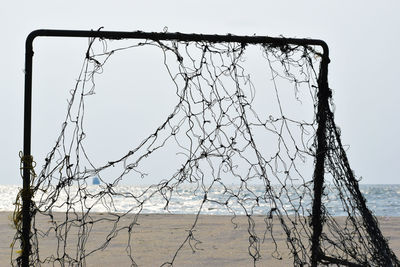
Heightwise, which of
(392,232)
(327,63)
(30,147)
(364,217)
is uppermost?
(327,63)

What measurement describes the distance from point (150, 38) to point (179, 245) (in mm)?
5692

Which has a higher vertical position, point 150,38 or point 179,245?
point 150,38

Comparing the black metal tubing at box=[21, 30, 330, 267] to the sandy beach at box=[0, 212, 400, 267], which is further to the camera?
the sandy beach at box=[0, 212, 400, 267]

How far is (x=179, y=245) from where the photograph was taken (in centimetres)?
1004

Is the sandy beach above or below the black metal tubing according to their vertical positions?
below

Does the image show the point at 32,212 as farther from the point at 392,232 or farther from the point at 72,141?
the point at 392,232

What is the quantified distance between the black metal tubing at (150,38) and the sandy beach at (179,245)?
0.96 metres

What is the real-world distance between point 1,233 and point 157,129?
7.56 metres

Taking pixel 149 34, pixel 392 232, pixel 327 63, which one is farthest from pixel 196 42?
pixel 392 232

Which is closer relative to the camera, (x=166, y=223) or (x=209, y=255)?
(x=209, y=255)

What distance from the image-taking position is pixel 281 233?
39.1ft

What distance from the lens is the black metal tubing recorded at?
4.78 metres

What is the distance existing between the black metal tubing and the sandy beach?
959 millimetres

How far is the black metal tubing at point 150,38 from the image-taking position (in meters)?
4.78
